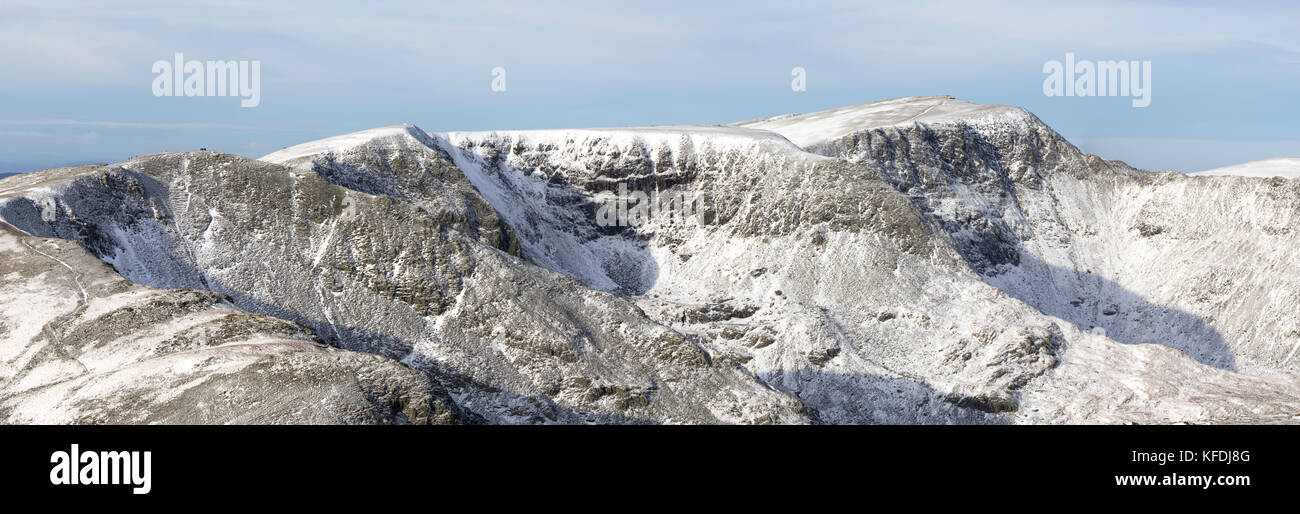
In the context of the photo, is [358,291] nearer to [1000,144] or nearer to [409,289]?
[409,289]

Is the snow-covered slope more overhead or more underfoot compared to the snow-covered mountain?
more overhead

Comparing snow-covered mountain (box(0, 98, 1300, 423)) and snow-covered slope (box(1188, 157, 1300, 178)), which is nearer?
snow-covered mountain (box(0, 98, 1300, 423))

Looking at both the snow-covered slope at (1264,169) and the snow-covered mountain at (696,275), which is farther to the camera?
the snow-covered slope at (1264,169)

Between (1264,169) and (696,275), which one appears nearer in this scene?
(696,275)

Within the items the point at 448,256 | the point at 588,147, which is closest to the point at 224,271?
the point at 448,256
